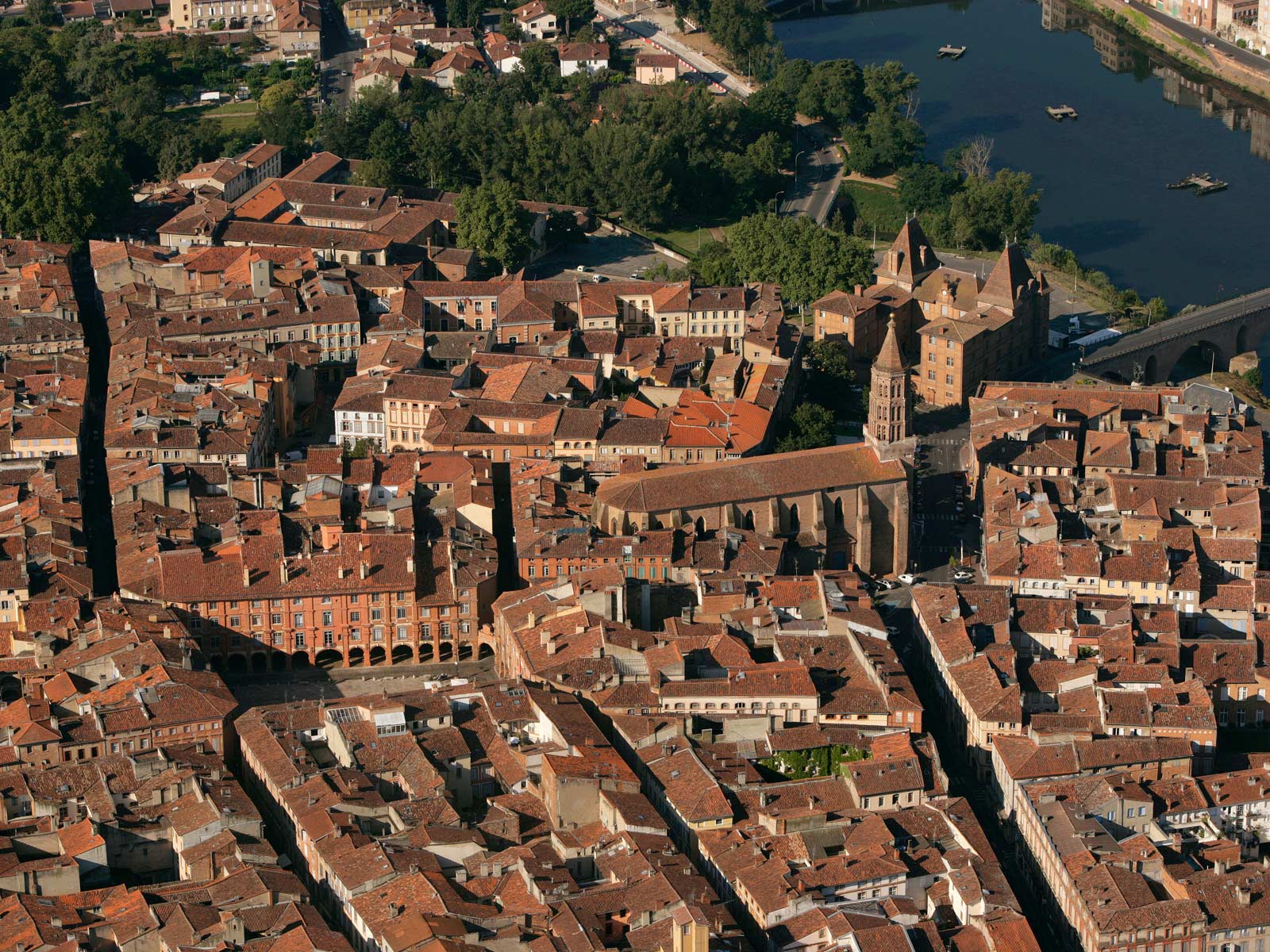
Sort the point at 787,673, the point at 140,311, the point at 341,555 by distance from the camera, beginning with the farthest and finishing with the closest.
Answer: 1. the point at 140,311
2. the point at 341,555
3. the point at 787,673

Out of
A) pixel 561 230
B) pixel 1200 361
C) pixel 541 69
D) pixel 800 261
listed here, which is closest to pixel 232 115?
pixel 541 69

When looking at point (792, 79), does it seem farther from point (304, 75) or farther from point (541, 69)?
point (304, 75)

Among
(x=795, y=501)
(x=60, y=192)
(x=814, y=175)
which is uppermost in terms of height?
(x=60, y=192)

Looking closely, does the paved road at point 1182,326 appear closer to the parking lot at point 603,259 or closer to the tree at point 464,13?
the parking lot at point 603,259

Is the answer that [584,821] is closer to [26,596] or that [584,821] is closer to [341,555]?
[341,555]

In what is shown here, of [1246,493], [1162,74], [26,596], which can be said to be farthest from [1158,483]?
[1162,74]

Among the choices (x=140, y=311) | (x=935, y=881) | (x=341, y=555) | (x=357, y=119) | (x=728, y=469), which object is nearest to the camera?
(x=935, y=881)

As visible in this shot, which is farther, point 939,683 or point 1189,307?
point 1189,307
